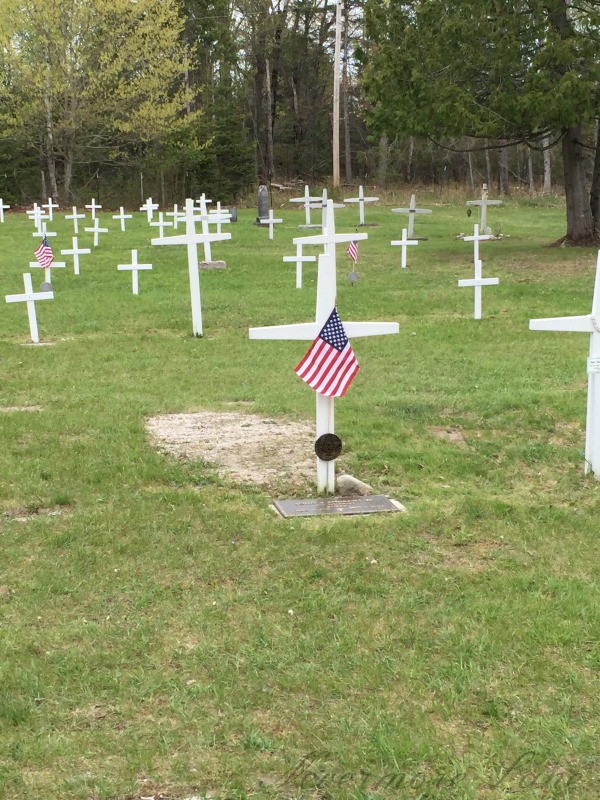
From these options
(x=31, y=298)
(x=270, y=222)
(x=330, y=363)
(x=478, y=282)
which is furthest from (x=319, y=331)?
(x=270, y=222)

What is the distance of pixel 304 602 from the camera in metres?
4.39

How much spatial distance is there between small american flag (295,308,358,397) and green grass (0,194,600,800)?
2.74 ft

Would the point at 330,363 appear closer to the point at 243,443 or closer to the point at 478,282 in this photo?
the point at 243,443

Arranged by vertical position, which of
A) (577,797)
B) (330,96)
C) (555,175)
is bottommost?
(577,797)

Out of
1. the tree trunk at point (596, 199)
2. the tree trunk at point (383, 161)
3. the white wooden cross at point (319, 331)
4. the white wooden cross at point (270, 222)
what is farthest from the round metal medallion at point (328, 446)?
the tree trunk at point (383, 161)

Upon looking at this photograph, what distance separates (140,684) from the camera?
3.65 m

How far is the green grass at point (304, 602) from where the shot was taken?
3148mm

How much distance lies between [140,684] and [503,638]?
5.11 feet

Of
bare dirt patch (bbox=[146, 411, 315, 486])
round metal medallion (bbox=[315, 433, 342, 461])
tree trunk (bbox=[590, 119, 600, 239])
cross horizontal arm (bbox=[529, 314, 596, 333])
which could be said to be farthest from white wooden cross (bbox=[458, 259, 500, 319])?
tree trunk (bbox=[590, 119, 600, 239])

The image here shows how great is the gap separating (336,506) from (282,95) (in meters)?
45.8

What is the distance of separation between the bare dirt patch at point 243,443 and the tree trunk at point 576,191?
1465 cm

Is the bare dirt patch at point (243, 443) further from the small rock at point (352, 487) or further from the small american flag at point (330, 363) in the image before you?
the small american flag at point (330, 363)

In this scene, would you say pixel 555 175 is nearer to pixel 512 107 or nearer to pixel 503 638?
pixel 512 107

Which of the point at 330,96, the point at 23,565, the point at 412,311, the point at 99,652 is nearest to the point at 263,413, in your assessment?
the point at 23,565
